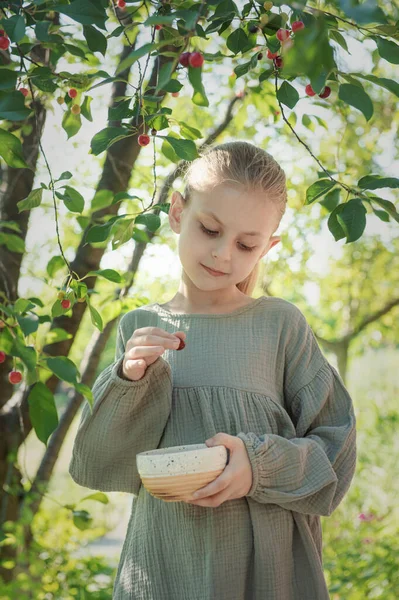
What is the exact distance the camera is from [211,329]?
1.41m

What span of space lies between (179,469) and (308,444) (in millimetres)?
290

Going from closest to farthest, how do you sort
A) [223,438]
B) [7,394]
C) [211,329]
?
[223,438]
[211,329]
[7,394]

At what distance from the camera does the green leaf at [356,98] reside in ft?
3.59

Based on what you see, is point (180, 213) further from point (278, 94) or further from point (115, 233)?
point (278, 94)

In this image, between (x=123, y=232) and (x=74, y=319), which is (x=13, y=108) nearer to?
(x=123, y=232)

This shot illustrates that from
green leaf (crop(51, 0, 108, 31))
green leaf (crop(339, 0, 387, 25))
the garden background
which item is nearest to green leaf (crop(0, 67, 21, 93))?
the garden background

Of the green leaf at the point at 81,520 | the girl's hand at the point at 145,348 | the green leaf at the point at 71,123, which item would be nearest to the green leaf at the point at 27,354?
the girl's hand at the point at 145,348

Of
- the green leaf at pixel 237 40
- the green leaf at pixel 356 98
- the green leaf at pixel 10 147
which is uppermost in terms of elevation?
the green leaf at pixel 356 98

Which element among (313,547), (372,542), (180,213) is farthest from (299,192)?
(313,547)

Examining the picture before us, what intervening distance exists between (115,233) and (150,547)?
0.56 meters

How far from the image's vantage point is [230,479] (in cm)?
114

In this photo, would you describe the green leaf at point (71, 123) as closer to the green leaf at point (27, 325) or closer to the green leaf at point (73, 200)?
the green leaf at point (73, 200)

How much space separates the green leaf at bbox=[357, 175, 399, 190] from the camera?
111cm

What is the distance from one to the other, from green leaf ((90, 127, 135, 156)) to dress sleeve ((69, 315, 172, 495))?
1.18 ft
